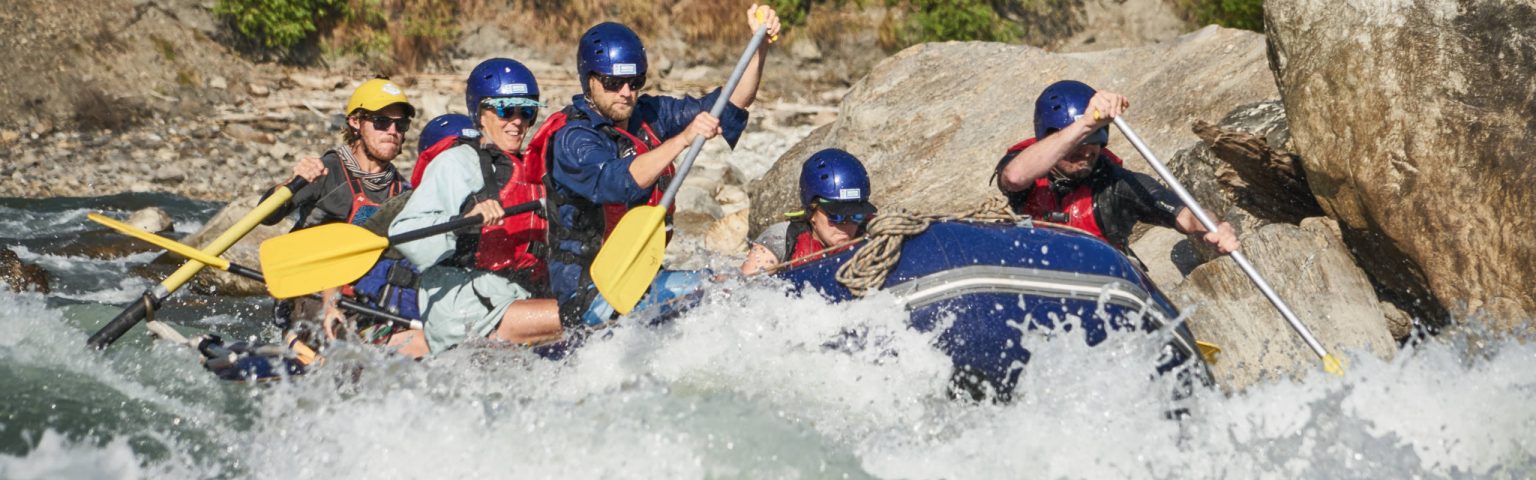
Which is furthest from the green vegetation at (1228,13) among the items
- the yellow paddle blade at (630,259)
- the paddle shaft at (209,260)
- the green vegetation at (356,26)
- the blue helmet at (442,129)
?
the paddle shaft at (209,260)

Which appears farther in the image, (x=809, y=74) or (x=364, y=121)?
(x=809, y=74)

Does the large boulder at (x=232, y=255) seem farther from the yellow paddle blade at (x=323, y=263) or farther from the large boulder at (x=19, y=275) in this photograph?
the yellow paddle blade at (x=323, y=263)

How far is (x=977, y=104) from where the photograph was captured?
10.1 metres

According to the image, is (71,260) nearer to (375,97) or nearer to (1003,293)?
(375,97)

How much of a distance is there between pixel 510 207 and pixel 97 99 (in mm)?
11184

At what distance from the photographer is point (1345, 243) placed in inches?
280

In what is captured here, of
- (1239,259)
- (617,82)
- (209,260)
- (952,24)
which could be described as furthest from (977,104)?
(952,24)

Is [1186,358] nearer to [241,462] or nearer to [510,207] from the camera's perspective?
[510,207]

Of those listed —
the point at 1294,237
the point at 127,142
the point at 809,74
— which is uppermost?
the point at 1294,237

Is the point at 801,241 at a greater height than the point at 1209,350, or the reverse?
the point at 801,241

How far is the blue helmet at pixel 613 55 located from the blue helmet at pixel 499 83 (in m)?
0.45

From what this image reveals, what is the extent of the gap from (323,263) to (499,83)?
3.35 feet

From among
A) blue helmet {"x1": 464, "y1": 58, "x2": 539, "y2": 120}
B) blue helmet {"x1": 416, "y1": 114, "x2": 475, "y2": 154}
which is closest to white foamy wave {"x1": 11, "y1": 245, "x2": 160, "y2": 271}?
blue helmet {"x1": 416, "y1": 114, "x2": 475, "y2": 154}

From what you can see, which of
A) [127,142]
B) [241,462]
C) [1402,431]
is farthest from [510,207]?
[127,142]
